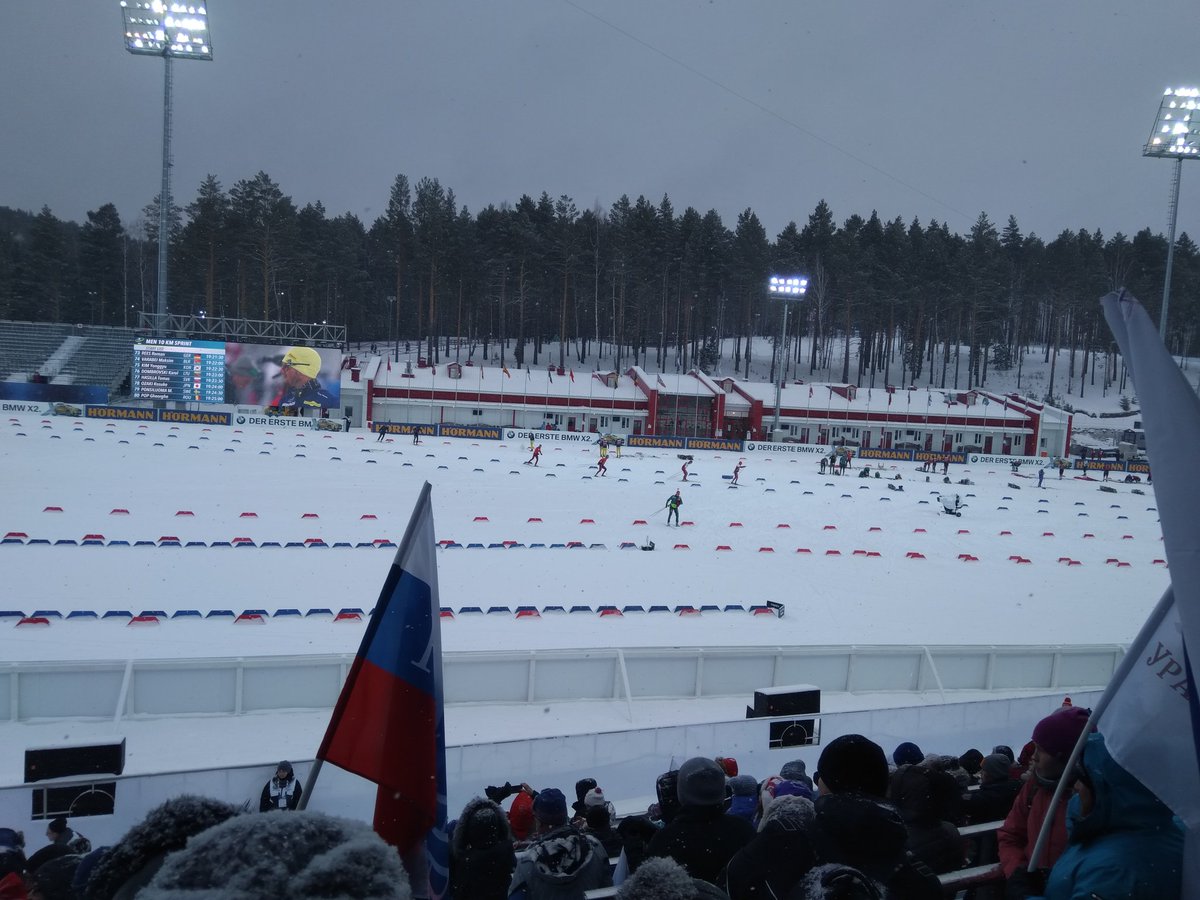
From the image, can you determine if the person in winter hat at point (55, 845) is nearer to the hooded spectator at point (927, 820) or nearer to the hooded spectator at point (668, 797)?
the hooded spectator at point (668, 797)

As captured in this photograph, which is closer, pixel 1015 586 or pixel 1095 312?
pixel 1015 586

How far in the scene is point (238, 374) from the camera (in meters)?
41.3

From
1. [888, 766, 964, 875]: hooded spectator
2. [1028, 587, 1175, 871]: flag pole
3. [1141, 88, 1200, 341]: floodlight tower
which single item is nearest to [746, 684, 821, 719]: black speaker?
[888, 766, 964, 875]: hooded spectator

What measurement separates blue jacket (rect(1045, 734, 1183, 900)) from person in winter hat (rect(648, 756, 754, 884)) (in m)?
1.09

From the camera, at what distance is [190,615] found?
11.7m

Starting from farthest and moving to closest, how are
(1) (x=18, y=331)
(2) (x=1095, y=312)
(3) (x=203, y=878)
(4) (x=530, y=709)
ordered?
(2) (x=1095, y=312) → (1) (x=18, y=331) → (4) (x=530, y=709) → (3) (x=203, y=878)

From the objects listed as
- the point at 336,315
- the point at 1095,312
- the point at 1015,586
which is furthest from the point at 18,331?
the point at 1095,312

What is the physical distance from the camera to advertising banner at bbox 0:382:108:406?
41.8 metres

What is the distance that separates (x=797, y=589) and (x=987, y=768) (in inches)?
430

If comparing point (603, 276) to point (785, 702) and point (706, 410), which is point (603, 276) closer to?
point (706, 410)

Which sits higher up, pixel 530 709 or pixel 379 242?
pixel 379 242

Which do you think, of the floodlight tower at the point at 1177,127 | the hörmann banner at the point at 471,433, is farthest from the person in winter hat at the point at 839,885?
the hörmann banner at the point at 471,433

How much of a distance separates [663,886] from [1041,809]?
193 cm

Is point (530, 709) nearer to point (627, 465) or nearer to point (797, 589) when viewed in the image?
point (797, 589)
